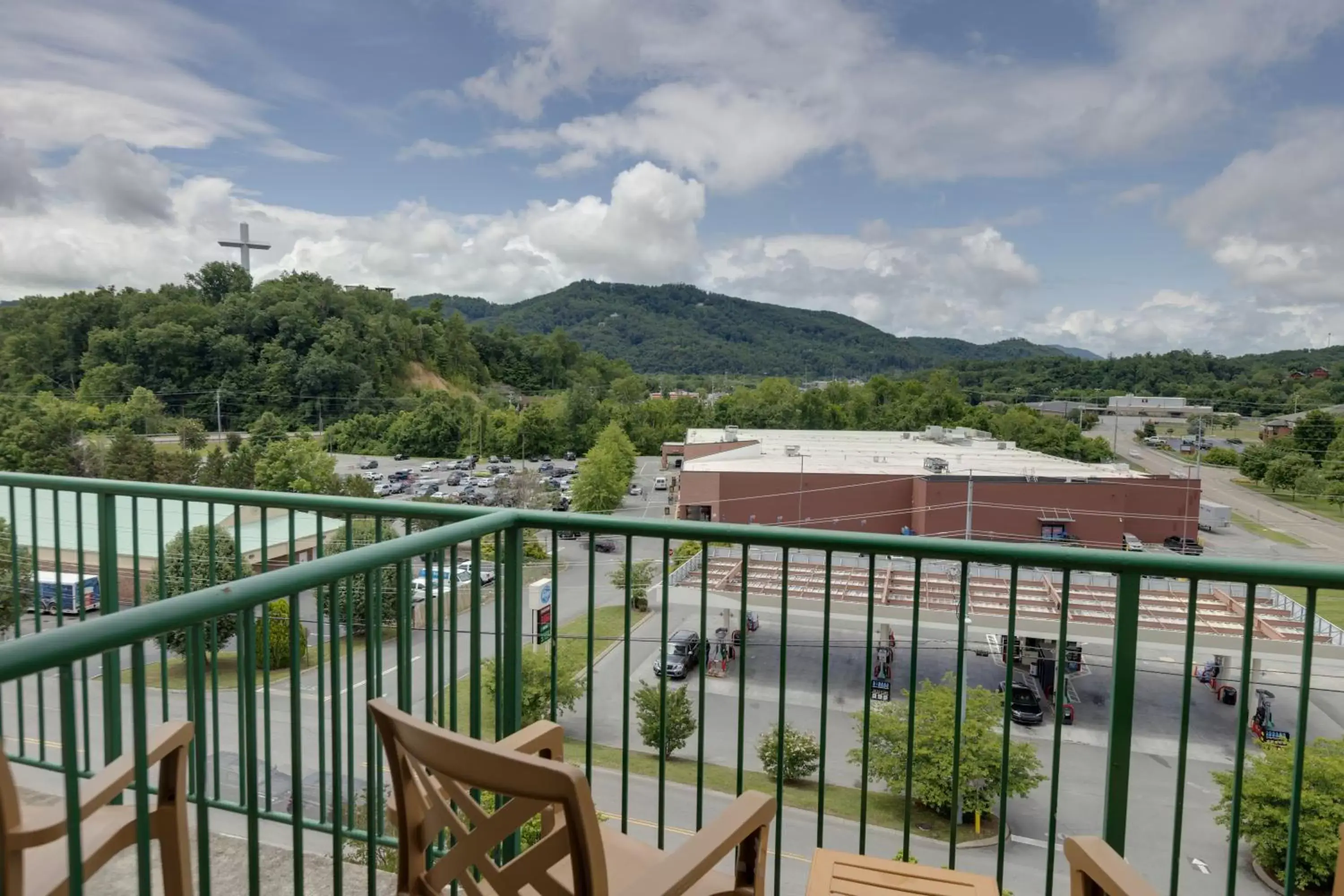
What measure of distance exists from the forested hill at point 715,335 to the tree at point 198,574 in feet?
293

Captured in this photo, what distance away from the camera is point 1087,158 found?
99375 mm

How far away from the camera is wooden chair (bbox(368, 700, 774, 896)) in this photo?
3.45 ft

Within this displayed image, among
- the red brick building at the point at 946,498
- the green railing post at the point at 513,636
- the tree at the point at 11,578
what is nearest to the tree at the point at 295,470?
the red brick building at the point at 946,498

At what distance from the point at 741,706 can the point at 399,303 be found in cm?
7681

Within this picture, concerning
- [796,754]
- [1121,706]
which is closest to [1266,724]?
[1121,706]

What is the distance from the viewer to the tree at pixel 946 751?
10.4 m

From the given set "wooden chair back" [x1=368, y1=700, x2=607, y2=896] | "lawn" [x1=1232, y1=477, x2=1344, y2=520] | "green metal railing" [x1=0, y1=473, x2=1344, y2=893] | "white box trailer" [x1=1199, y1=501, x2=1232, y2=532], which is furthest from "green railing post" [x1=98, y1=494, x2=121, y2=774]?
"lawn" [x1=1232, y1=477, x2=1344, y2=520]

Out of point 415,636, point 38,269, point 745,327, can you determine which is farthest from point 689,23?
point 745,327

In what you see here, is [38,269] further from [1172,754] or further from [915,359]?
[915,359]

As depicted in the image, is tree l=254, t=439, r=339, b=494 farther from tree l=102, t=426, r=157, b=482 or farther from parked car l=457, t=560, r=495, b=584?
parked car l=457, t=560, r=495, b=584

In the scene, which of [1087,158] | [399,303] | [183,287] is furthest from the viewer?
[1087,158]

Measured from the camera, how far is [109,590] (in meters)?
2.64

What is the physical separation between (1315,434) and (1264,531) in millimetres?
12495

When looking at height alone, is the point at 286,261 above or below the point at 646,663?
above
